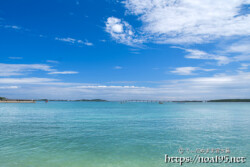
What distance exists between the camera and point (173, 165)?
14312mm

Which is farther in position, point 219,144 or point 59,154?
point 219,144

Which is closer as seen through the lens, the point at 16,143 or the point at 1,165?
the point at 1,165

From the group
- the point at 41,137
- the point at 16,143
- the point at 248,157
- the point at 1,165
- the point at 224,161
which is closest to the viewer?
the point at 1,165

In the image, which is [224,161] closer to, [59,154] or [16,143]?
[59,154]

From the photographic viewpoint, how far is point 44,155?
16484mm

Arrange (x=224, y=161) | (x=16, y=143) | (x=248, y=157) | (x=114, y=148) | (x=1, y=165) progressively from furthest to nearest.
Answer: (x=16, y=143)
(x=114, y=148)
(x=248, y=157)
(x=224, y=161)
(x=1, y=165)

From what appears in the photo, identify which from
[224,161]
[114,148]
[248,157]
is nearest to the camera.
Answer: [224,161]

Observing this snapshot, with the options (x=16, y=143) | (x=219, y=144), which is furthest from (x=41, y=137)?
(x=219, y=144)

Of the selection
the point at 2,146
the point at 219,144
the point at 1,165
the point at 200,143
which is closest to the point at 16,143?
the point at 2,146

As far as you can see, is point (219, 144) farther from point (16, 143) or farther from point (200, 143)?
point (16, 143)

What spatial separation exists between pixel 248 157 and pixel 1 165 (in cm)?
2130

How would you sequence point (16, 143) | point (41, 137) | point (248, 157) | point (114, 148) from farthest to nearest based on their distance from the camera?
point (41, 137)
point (16, 143)
point (114, 148)
point (248, 157)

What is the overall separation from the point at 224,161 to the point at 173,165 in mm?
4635

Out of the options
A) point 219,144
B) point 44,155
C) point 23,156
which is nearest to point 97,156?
point 44,155
